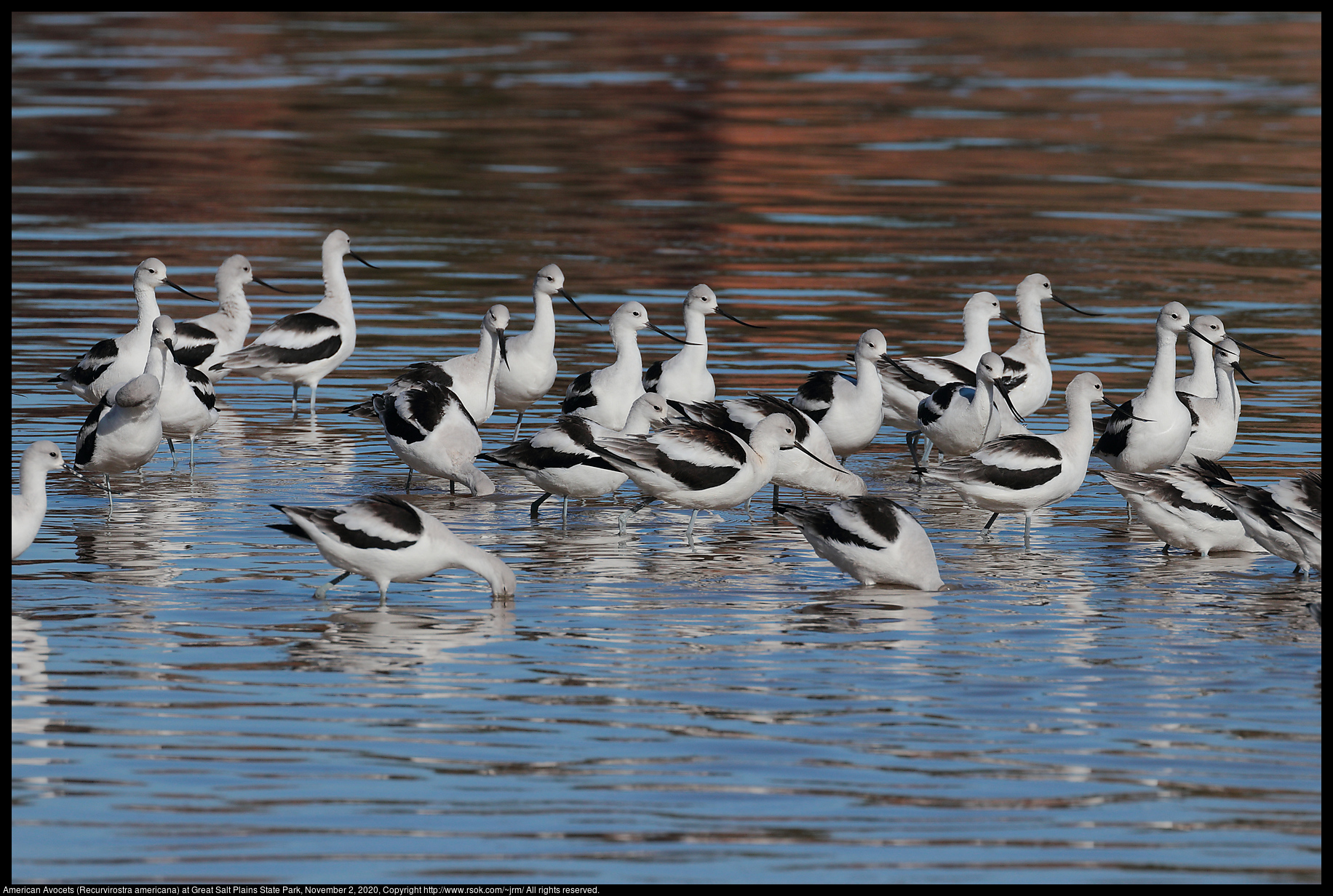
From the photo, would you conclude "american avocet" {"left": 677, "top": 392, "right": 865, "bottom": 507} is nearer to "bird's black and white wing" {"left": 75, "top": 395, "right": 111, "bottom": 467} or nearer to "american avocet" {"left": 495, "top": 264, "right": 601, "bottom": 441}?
"american avocet" {"left": 495, "top": 264, "right": 601, "bottom": 441}

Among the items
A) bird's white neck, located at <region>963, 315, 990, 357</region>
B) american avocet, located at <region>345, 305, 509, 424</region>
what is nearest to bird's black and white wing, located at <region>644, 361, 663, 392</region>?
american avocet, located at <region>345, 305, 509, 424</region>

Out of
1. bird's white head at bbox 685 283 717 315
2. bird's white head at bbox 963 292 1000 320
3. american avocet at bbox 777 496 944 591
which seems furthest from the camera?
bird's white head at bbox 963 292 1000 320

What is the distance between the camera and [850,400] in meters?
14.8

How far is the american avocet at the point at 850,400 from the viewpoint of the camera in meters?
14.8

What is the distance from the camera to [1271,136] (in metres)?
37.2

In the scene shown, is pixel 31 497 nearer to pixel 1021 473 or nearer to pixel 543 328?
pixel 543 328

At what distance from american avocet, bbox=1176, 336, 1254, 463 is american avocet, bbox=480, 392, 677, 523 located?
436 cm

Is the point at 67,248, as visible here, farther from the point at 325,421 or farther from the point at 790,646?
the point at 790,646

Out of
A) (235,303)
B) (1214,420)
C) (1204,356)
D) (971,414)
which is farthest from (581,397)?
(1204,356)

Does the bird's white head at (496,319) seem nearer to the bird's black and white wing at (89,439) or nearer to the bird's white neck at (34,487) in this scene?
the bird's black and white wing at (89,439)

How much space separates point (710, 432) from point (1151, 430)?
11.4ft

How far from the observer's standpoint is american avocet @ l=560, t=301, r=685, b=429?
15.2 metres

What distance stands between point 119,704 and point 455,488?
19.2 feet

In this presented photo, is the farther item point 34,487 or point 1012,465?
point 1012,465
